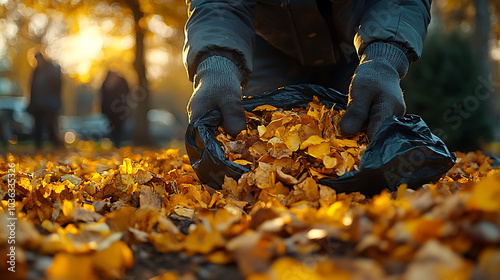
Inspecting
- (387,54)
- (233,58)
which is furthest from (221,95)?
(387,54)

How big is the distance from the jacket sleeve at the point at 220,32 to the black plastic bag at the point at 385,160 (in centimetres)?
46

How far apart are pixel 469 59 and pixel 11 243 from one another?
798 centimetres

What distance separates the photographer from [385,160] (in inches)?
68.6

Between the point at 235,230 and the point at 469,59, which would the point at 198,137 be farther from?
the point at 469,59

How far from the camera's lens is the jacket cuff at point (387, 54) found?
83.3 inches

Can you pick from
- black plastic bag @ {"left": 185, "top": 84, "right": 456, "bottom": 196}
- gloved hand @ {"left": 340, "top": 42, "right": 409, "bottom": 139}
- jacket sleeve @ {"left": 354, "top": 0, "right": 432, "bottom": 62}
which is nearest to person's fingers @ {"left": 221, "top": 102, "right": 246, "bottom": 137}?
black plastic bag @ {"left": 185, "top": 84, "right": 456, "bottom": 196}

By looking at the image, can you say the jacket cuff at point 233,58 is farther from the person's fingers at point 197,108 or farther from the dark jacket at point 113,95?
the dark jacket at point 113,95

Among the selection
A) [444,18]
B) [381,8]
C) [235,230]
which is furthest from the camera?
[444,18]

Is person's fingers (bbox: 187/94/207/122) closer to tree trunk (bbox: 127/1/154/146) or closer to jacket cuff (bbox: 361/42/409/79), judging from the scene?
jacket cuff (bbox: 361/42/409/79)

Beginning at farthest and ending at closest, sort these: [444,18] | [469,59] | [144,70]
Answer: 1. [444,18]
2. [144,70]
3. [469,59]

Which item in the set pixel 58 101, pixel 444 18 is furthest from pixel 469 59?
pixel 444 18

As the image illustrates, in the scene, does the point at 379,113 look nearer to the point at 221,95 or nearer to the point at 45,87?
the point at 221,95

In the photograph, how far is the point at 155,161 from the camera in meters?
2.97

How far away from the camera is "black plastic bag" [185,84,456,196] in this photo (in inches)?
69.1
